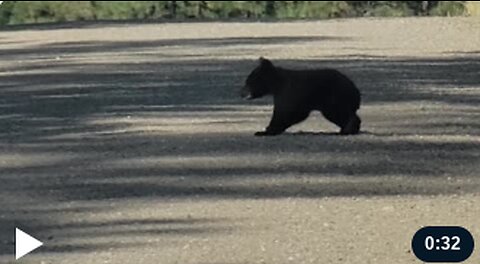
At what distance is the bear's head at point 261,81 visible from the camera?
1385cm

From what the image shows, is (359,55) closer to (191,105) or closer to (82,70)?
(82,70)

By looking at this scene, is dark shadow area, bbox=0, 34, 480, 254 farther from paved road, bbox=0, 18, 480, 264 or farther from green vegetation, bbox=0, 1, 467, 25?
green vegetation, bbox=0, 1, 467, 25

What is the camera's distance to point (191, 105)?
17984 mm

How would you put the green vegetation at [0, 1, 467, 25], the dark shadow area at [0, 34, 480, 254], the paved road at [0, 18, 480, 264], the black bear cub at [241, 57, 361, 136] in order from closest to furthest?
the paved road at [0, 18, 480, 264]
the dark shadow area at [0, 34, 480, 254]
the black bear cub at [241, 57, 361, 136]
the green vegetation at [0, 1, 467, 25]

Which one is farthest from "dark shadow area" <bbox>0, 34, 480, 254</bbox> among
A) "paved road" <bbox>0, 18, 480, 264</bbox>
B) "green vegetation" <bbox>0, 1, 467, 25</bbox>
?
"green vegetation" <bbox>0, 1, 467, 25</bbox>

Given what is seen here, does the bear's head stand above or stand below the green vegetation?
above

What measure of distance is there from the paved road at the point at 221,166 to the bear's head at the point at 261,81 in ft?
1.38

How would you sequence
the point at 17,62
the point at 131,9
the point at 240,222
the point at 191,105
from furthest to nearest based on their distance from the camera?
1. the point at 131,9
2. the point at 17,62
3. the point at 191,105
4. the point at 240,222

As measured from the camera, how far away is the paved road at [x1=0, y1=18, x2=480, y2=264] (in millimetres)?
9812

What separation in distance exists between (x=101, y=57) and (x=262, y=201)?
15.8 metres

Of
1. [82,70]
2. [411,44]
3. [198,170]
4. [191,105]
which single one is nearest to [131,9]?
[411,44]
